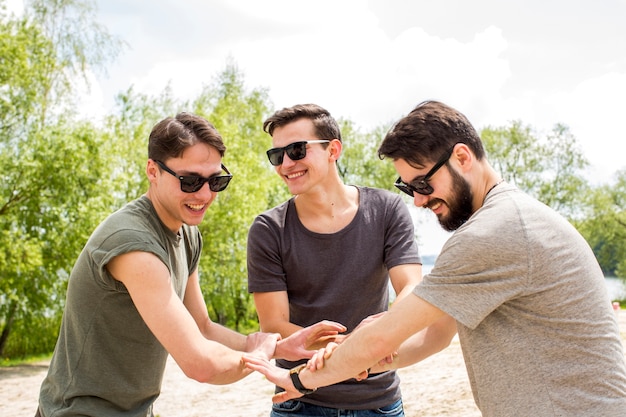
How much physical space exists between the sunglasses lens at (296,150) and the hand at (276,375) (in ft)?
4.33

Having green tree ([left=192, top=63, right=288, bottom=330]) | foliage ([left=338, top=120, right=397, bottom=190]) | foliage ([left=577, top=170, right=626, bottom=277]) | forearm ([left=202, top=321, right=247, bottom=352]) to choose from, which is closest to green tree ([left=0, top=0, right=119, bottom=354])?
green tree ([left=192, top=63, right=288, bottom=330])

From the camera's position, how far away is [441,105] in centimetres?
338

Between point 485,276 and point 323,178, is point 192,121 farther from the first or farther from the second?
point 485,276

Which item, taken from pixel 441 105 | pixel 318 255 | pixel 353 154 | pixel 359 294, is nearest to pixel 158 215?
pixel 318 255

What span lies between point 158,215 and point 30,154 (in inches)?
695

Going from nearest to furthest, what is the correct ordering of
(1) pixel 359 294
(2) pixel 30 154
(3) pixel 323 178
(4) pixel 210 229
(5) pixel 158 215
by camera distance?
(5) pixel 158 215 < (1) pixel 359 294 < (3) pixel 323 178 < (2) pixel 30 154 < (4) pixel 210 229

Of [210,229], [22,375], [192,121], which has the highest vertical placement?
[192,121]

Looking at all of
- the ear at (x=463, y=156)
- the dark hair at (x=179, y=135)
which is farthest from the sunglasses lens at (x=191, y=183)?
the ear at (x=463, y=156)

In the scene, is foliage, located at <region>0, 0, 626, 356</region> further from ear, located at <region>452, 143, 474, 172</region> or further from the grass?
ear, located at <region>452, 143, 474, 172</region>

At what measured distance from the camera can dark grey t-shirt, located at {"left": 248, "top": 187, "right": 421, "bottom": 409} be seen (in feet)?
13.1

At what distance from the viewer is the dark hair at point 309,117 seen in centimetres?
442

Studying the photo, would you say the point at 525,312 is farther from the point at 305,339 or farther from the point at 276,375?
the point at 276,375

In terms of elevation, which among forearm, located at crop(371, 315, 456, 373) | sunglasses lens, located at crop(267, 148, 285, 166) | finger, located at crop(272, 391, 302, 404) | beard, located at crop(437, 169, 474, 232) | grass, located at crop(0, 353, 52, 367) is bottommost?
grass, located at crop(0, 353, 52, 367)

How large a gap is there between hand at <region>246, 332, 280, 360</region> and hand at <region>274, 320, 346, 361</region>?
41 millimetres
